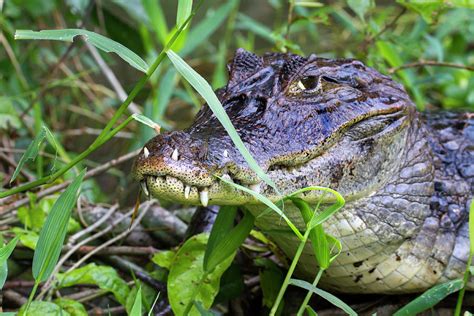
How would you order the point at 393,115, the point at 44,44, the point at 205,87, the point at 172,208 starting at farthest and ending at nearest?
the point at 44,44
the point at 172,208
the point at 393,115
the point at 205,87

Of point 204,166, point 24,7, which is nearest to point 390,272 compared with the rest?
point 204,166

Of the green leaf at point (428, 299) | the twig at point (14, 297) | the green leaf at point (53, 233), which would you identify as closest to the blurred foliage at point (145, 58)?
the twig at point (14, 297)

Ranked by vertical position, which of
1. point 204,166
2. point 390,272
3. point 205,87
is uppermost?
point 205,87

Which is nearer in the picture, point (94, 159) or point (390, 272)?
point (390, 272)

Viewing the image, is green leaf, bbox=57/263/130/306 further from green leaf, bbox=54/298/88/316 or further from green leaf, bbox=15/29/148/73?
green leaf, bbox=15/29/148/73

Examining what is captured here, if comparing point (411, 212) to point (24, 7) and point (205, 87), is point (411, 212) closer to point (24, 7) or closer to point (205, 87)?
point (205, 87)

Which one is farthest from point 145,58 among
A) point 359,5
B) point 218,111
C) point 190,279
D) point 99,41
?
point 218,111

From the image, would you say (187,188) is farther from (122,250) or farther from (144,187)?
(122,250)
